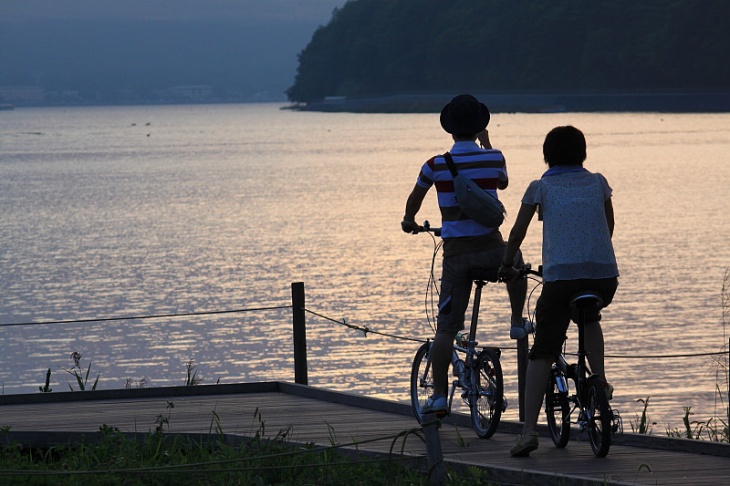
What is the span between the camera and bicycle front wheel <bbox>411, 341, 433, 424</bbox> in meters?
8.56

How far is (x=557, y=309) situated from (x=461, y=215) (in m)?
0.92

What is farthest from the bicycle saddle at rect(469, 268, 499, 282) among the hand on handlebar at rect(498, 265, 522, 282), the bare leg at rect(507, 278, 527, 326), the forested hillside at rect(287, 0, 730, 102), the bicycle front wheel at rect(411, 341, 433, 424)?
the forested hillside at rect(287, 0, 730, 102)

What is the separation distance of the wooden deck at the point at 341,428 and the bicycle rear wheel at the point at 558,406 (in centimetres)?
9

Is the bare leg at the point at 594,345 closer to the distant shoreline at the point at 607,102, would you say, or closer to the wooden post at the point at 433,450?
the wooden post at the point at 433,450

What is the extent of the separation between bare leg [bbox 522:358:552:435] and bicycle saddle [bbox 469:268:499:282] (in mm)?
582

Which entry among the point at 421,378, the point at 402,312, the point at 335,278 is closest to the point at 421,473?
the point at 421,378

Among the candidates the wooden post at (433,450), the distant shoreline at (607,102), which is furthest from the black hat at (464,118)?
the distant shoreline at (607,102)

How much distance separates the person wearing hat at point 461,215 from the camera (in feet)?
26.3

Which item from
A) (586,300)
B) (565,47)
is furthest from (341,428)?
(565,47)

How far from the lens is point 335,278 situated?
3206cm

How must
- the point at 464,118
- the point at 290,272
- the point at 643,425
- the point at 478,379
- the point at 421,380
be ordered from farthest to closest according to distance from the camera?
1. the point at 290,272
2. the point at 643,425
3. the point at 421,380
4. the point at 478,379
5. the point at 464,118

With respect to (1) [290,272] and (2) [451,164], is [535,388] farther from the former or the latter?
(1) [290,272]

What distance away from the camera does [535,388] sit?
25.1 ft

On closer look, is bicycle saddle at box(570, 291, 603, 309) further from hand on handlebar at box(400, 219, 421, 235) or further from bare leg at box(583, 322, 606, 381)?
hand on handlebar at box(400, 219, 421, 235)
